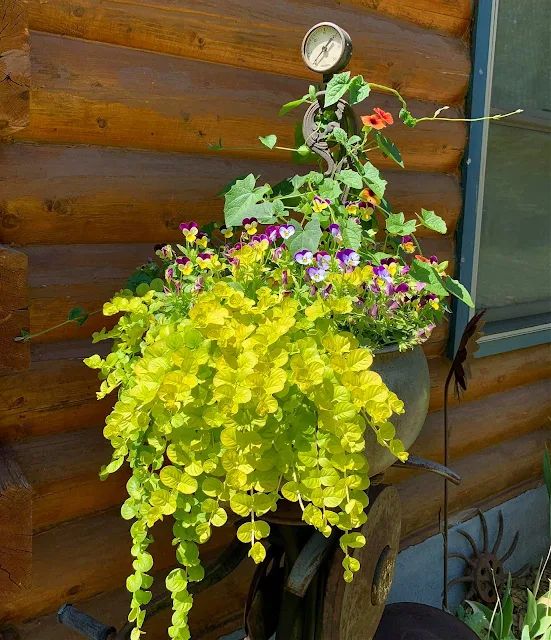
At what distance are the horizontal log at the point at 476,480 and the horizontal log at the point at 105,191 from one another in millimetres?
1379

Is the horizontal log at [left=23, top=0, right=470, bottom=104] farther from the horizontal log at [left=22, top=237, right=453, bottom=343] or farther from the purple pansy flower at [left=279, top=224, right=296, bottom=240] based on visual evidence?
the purple pansy flower at [left=279, top=224, right=296, bottom=240]

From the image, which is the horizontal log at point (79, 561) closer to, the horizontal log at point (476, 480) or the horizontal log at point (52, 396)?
the horizontal log at point (52, 396)

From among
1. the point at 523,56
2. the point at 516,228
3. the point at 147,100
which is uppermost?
the point at 523,56

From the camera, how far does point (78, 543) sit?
186cm

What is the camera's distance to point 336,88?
1628 millimetres

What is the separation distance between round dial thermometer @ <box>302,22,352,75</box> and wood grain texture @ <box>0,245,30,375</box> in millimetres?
790

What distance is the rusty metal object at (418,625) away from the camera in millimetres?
1948

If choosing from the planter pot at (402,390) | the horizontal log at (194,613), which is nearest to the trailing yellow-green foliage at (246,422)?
the planter pot at (402,390)

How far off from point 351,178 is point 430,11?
118 centimetres

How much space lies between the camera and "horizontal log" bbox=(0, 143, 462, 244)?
1658 mm

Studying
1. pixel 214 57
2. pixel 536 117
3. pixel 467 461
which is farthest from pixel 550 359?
pixel 214 57

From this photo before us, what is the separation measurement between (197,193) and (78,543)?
92 cm

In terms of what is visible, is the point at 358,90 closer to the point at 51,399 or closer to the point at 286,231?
the point at 286,231

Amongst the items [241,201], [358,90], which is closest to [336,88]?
[358,90]
